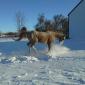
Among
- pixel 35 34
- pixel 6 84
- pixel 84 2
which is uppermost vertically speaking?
pixel 84 2

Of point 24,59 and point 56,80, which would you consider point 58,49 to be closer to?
point 24,59

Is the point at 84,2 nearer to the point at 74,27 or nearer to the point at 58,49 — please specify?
the point at 74,27

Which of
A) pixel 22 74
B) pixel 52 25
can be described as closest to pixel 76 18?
pixel 22 74

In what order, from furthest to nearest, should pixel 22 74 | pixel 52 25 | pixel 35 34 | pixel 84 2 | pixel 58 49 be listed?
Answer: 1. pixel 52 25
2. pixel 84 2
3. pixel 58 49
4. pixel 35 34
5. pixel 22 74

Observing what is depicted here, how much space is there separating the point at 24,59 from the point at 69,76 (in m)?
4.17

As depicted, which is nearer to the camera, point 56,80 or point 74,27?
point 56,80

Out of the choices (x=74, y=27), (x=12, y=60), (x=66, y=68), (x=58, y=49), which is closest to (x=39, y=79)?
(x=66, y=68)

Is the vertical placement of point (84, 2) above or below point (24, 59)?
above

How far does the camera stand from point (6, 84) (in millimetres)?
6992

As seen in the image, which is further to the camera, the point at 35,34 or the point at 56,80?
the point at 35,34

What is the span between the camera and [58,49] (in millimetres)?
16250

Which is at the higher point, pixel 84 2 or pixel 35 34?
pixel 84 2

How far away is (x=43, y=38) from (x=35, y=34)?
2.28 ft

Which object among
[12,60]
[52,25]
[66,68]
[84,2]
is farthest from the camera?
[52,25]
